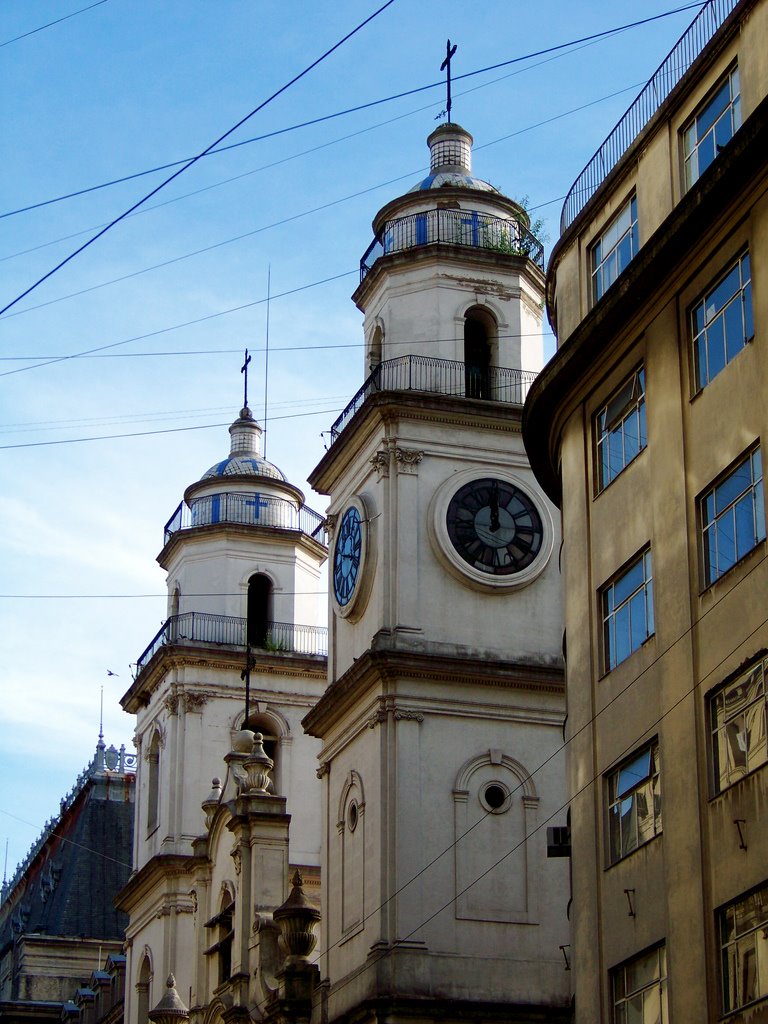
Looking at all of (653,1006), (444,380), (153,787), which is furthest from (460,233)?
(653,1006)

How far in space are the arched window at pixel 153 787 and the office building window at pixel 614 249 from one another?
102ft

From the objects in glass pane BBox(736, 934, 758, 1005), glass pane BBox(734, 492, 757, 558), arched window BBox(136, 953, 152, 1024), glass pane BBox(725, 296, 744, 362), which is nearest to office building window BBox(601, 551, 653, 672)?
glass pane BBox(734, 492, 757, 558)

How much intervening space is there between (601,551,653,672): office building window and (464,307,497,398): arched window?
1813 centimetres

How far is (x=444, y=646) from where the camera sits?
1626 inches

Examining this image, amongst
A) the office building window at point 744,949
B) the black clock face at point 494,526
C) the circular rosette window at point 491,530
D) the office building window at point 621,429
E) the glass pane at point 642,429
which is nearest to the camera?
the office building window at point 744,949

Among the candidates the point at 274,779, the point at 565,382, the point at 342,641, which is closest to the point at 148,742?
the point at 274,779

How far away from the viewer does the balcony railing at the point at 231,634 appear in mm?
58031

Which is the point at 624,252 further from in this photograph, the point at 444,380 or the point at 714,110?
the point at 444,380

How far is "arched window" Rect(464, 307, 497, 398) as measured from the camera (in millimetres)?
44969

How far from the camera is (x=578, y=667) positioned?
27.7m

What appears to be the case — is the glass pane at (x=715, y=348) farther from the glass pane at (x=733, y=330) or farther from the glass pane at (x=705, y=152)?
the glass pane at (x=705, y=152)

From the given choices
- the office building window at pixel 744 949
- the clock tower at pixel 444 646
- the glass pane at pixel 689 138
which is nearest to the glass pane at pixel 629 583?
the office building window at pixel 744 949

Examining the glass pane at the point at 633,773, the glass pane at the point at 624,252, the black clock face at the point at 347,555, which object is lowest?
the glass pane at the point at 633,773

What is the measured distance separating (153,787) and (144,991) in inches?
227
